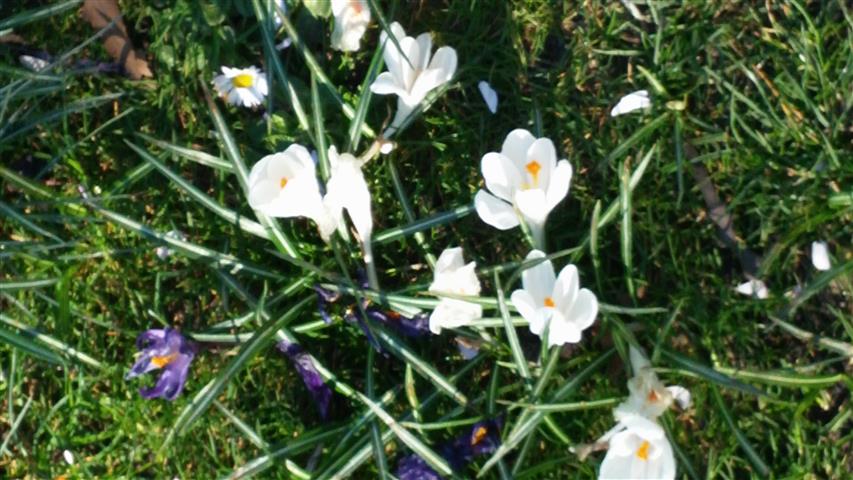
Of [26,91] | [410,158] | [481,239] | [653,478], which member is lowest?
[653,478]

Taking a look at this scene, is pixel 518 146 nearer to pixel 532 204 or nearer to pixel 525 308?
pixel 532 204

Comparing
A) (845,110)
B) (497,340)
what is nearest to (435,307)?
(497,340)

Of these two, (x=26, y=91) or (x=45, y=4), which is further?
(x=45, y=4)

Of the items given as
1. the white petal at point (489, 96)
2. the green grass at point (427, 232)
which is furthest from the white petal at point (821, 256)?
the white petal at point (489, 96)

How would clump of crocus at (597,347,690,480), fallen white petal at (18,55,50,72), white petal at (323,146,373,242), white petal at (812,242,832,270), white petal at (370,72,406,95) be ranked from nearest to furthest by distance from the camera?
1. clump of crocus at (597,347,690,480)
2. white petal at (323,146,373,242)
3. white petal at (370,72,406,95)
4. white petal at (812,242,832,270)
5. fallen white petal at (18,55,50,72)

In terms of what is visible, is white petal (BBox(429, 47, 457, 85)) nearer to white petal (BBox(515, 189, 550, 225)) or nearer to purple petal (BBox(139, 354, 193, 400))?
white petal (BBox(515, 189, 550, 225))

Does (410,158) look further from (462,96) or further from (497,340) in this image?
(497,340)

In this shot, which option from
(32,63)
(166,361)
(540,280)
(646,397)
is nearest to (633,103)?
(540,280)

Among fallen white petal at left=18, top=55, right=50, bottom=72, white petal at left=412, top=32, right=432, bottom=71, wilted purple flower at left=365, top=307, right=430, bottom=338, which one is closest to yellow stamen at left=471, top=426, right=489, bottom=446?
wilted purple flower at left=365, top=307, right=430, bottom=338
